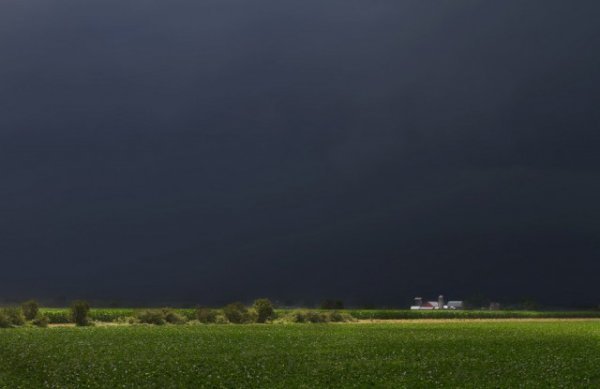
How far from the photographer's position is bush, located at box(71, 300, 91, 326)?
84125 millimetres

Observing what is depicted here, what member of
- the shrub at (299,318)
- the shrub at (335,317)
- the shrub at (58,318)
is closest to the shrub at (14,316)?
the shrub at (58,318)

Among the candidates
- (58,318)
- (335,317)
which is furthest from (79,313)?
(335,317)

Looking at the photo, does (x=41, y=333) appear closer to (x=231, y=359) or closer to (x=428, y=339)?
(x=231, y=359)

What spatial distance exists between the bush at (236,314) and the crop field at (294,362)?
36.1m

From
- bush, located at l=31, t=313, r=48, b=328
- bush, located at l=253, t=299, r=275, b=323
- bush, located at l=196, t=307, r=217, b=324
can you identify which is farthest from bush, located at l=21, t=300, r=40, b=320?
bush, located at l=253, t=299, r=275, b=323

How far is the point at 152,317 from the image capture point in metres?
84.1

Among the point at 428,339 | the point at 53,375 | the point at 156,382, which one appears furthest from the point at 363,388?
the point at 428,339

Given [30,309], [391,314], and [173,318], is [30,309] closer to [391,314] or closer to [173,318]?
[173,318]

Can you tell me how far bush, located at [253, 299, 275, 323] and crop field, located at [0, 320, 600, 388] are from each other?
Result: 3817cm

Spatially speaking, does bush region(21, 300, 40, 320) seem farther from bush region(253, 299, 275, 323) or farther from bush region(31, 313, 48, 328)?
bush region(253, 299, 275, 323)

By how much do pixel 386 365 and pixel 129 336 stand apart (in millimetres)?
25782

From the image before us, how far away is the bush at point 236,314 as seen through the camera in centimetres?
8788

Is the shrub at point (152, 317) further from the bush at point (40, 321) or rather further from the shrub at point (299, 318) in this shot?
the shrub at point (299, 318)

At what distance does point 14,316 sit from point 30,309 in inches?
202
